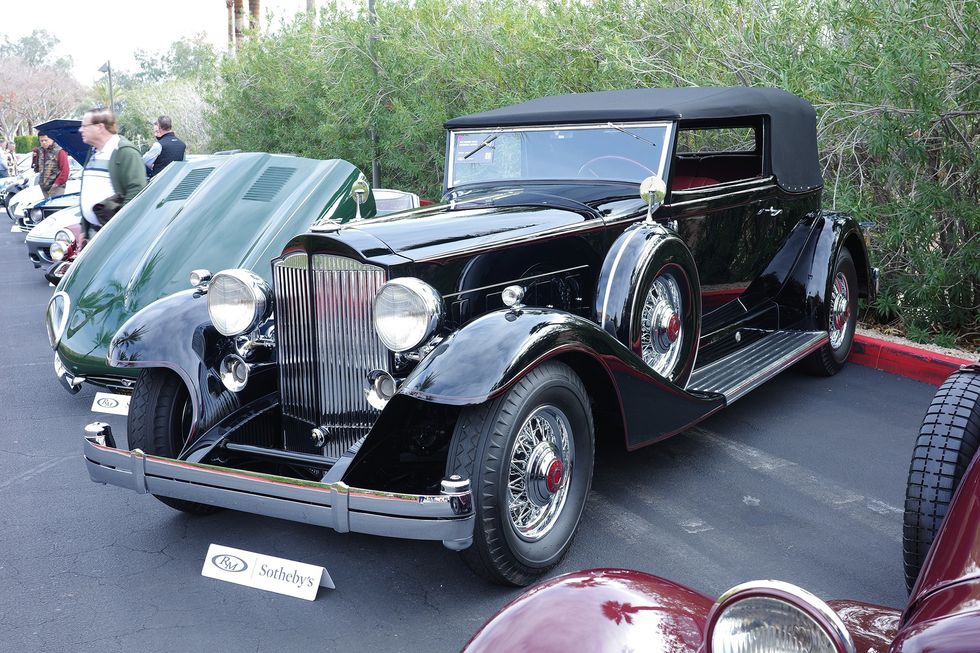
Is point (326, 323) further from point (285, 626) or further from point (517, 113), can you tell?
point (517, 113)

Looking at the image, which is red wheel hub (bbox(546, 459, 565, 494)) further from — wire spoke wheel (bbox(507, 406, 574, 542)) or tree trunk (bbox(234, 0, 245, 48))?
tree trunk (bbox(234, 0, 245, 48))

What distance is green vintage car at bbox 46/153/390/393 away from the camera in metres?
5.07

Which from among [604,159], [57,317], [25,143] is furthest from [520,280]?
[25,143]

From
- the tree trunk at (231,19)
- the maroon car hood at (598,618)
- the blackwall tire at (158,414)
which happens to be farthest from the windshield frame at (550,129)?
the tree trunk at (231,19)

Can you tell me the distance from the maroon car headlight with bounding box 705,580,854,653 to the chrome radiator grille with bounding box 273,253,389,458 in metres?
1.94

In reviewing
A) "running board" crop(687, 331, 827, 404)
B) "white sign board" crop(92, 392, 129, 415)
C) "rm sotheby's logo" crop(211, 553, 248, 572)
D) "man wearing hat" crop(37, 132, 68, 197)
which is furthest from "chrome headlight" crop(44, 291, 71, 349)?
"man wearing hat" crop(37, 132, 68, 197)

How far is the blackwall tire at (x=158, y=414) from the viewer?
344 cm

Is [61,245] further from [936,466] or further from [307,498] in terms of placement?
[936,466]

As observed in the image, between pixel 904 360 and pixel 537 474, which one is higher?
pixel 537 474

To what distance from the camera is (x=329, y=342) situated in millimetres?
3262

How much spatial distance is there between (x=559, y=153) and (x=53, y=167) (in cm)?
1022

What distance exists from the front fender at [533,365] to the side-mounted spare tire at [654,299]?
0.19 metres

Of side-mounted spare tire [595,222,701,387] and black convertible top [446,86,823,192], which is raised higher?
black convertible top [446,86,823,192]

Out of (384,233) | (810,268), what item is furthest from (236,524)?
(810,268)
